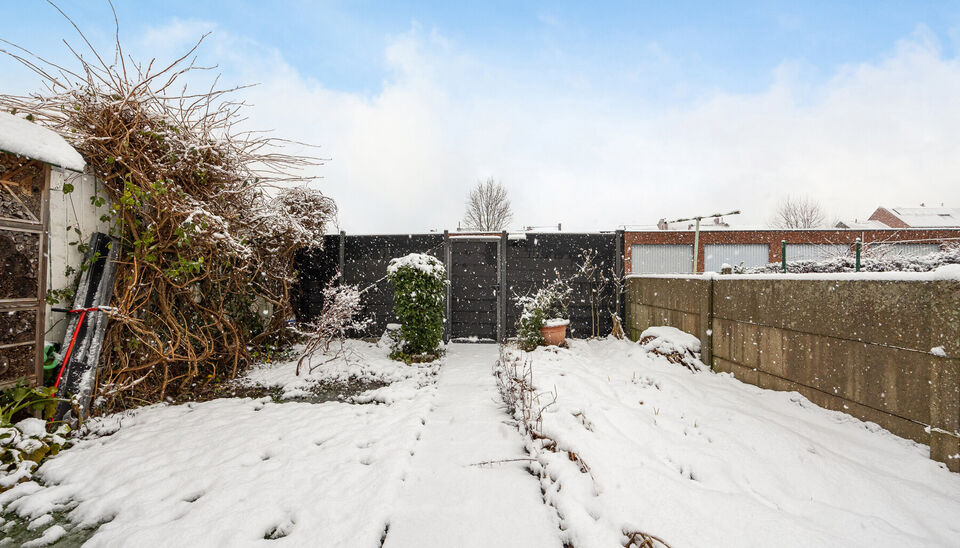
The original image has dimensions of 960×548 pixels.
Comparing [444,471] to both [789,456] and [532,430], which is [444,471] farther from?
[789,456]

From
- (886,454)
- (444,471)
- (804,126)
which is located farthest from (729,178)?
(444,471)

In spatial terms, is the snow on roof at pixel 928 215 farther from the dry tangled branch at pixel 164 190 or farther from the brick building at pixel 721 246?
the dry tangled branch at pixel 164 190

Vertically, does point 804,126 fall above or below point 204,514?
above

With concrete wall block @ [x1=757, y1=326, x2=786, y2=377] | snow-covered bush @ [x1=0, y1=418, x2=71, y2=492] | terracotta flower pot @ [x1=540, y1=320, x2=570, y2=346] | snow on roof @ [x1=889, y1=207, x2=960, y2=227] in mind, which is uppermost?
snow on roof @ [x1=889, y1=207, x2=960, y2=227]

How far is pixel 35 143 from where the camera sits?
2441 millimetres

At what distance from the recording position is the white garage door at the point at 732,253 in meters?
14.6

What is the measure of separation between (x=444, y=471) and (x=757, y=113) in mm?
10201

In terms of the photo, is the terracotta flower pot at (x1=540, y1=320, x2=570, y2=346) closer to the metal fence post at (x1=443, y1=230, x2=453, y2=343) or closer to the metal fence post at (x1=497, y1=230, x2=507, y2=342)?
the metal fence post at (x1=497, y1=230, x2=507, y2=342)

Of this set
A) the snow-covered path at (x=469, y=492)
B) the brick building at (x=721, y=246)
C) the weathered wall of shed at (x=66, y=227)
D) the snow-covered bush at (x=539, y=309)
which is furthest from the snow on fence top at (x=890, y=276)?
the brick building at (x=721, y=246)

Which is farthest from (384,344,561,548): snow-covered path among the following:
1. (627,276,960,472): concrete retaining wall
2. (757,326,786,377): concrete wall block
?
(757,326,786,377): concrete wall block

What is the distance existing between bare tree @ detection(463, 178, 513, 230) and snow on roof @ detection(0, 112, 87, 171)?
→ 19.4m

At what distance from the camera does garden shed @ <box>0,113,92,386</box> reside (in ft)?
7.88

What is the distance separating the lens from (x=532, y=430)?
2.46 meters

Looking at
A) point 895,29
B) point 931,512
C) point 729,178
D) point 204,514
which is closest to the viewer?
point 931,512
